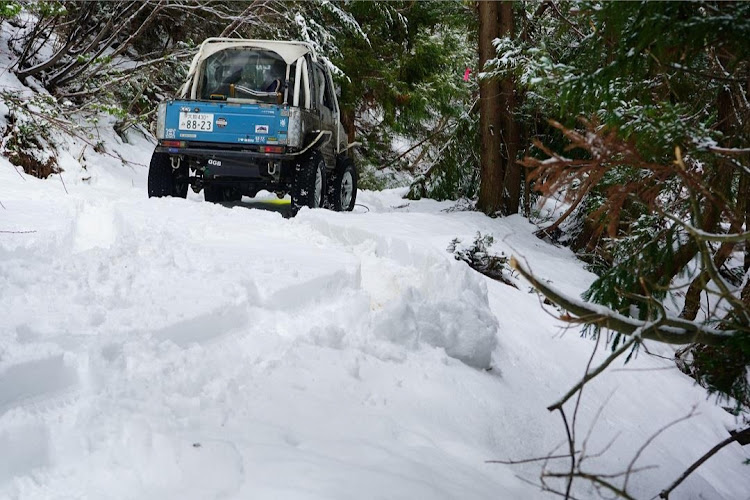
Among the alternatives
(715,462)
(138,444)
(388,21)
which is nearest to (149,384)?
(138,444)

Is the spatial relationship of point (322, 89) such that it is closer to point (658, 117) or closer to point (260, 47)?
point (260, 47)

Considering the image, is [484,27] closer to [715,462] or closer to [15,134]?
[15,134]

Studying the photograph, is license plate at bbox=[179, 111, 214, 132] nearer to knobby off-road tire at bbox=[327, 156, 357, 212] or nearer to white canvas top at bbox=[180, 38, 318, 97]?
white canvas top at bbox=[180, 38, 318, 97]

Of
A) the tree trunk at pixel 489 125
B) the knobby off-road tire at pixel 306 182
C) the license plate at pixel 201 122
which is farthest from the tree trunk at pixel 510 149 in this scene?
the license plate at pixel 201 122

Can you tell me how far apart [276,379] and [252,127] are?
18.3 feet

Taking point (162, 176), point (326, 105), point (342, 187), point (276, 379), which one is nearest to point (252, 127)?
point (162, 176)

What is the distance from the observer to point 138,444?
2.32 meters

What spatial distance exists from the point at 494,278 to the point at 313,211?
7.46 feet

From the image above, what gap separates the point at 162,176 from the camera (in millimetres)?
8750

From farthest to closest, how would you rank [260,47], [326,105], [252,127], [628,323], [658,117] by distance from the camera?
[326,105]
[260,47]
[252,127]
[658,117]
[628,323]

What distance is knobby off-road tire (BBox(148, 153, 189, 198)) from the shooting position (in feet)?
28.5

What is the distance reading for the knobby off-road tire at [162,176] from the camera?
8.68 m

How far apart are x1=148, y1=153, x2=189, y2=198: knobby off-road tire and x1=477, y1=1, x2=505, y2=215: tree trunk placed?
5038 millimetres

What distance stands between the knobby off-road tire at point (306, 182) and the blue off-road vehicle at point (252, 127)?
0.01 metres
